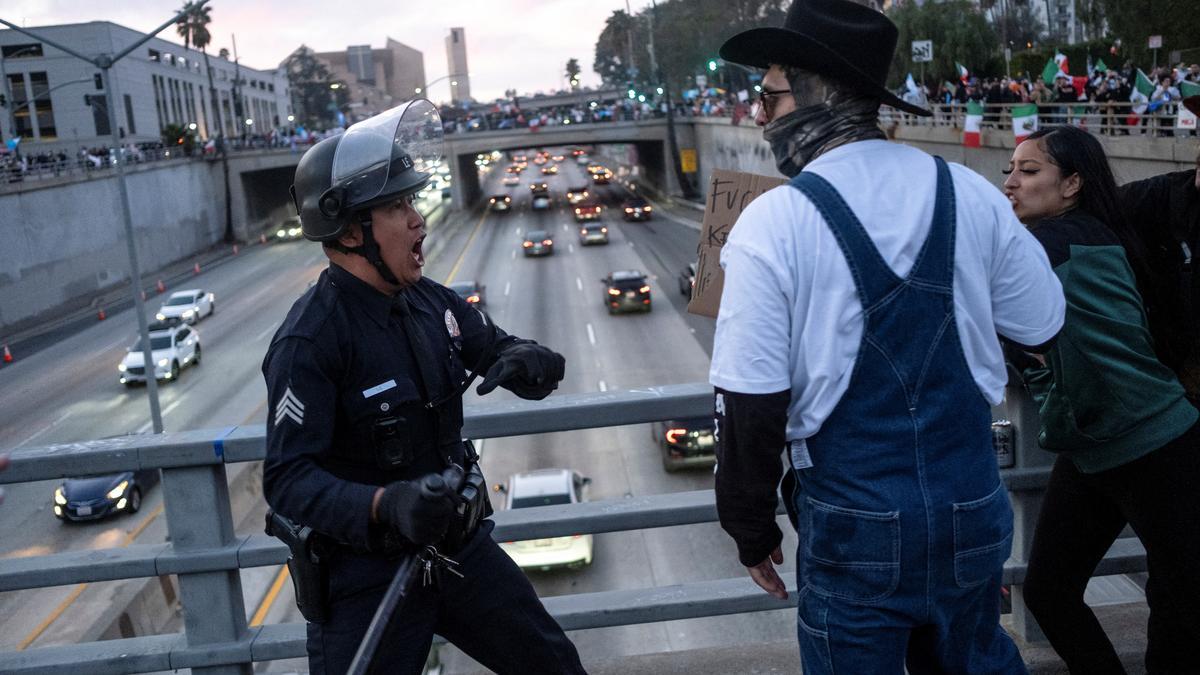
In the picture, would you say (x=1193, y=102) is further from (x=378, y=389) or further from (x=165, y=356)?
(x=165, y=356)

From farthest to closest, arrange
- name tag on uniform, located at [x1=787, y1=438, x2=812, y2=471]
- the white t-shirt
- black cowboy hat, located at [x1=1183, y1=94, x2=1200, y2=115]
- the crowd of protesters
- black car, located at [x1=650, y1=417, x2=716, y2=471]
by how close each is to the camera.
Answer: black car, located at [x1=650, y1=417, x2=716, y2=471]
the crowd of protesters
black cowboy hat, located at [x1=1183, y1=94, x2=1200, y2=115]
name tag on uniform, located at [x1=787, y1=438, x2=812, y2=471]
the white t-shirt

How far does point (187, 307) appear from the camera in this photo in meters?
38.4

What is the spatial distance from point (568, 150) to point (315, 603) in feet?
593

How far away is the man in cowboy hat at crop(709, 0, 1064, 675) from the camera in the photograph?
91.6 inches

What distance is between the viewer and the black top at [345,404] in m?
2.73

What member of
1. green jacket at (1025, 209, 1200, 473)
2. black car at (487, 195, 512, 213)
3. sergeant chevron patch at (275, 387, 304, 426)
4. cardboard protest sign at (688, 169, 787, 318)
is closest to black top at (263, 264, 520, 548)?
sergeant chevron patch at (275, 387, 304, 426)

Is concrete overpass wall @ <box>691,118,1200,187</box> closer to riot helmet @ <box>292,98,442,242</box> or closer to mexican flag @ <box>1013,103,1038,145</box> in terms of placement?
mexican flag @ <box>1013,103,1038,145</box>

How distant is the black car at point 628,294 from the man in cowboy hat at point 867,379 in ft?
114

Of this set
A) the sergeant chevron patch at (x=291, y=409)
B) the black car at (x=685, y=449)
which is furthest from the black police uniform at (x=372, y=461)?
the black car at (x=685, y=449)

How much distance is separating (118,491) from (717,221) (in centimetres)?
1722

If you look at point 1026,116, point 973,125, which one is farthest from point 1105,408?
point 973,125

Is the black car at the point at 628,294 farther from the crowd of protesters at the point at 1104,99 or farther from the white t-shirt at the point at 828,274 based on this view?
the white t-shirt at the point at 828,274

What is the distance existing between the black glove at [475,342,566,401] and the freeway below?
2856 mm

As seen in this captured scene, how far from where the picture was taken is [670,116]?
239 ft
